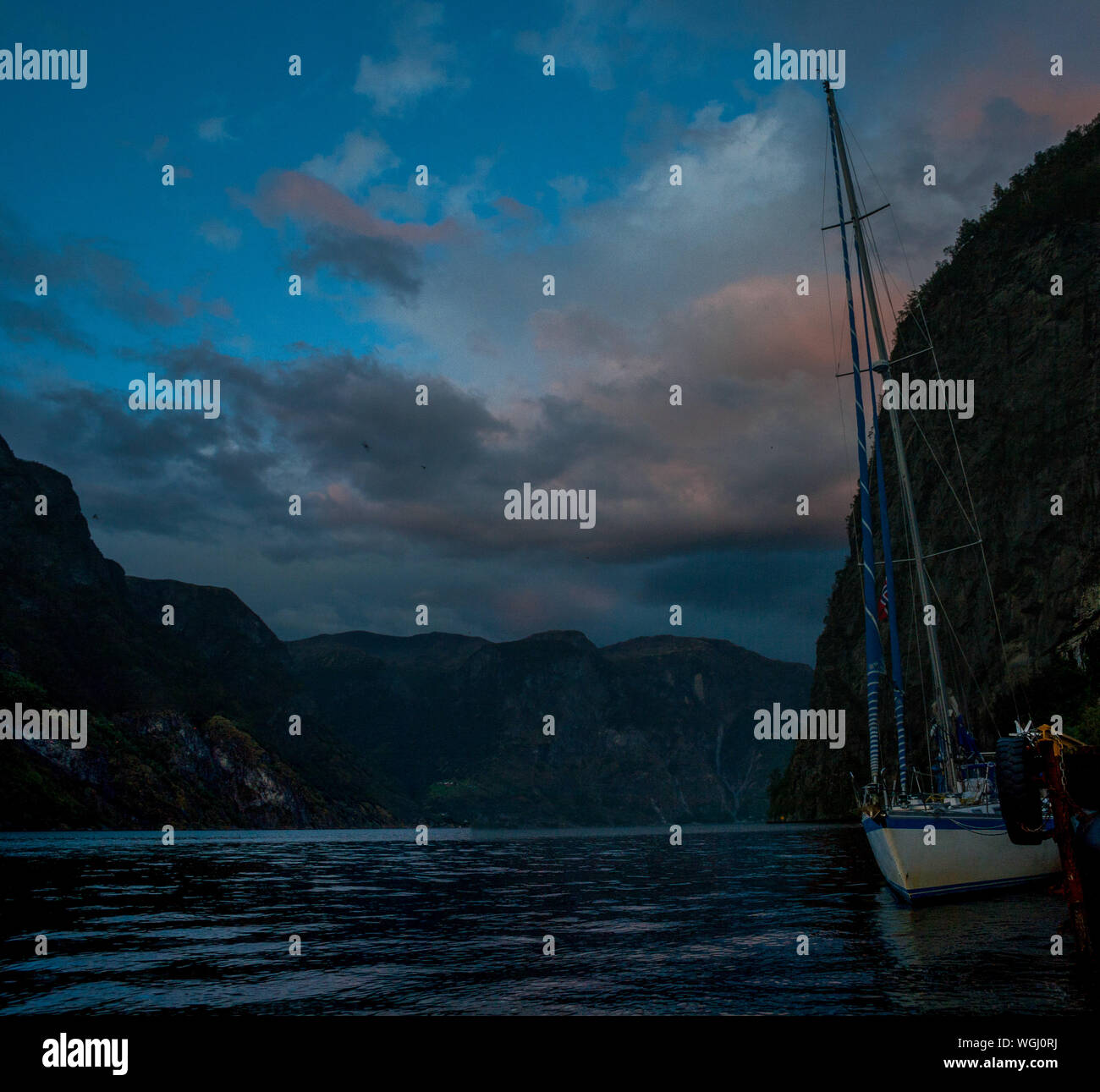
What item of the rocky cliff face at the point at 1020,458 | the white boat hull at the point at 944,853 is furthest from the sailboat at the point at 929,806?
the rocky cliff face at the point at 1020,458

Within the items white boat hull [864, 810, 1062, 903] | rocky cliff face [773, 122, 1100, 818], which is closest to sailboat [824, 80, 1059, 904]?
white boat hull [864, 810, 1062, 903]

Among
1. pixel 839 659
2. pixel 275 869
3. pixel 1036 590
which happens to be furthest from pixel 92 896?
pixel 839 659

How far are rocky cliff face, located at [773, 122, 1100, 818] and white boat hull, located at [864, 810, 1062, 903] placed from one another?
49379mm

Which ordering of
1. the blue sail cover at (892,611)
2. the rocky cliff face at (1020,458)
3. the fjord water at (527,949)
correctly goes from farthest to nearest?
the rocky cliff face at (1020,458) → the blue sail cover at (892,611) → the fjord water at (527,949)

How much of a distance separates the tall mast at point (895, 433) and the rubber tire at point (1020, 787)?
21.6 metres

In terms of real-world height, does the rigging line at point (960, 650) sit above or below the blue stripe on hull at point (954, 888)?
above

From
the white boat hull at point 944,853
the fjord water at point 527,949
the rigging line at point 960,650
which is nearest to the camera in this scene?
the fjord water at point 527,949

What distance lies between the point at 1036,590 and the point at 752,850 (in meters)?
49.9

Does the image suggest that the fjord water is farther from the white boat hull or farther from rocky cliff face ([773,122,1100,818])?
rocky cliff face ([773,122,1100,818])

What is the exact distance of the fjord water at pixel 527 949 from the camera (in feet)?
50.2

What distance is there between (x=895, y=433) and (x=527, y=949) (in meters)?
32.0

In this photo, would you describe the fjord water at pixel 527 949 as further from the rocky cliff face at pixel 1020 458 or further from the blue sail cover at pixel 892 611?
the rocky cliff face at pixel 1020 458

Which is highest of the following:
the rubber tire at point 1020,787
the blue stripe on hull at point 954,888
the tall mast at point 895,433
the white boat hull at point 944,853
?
the tall mast at point 895,433
